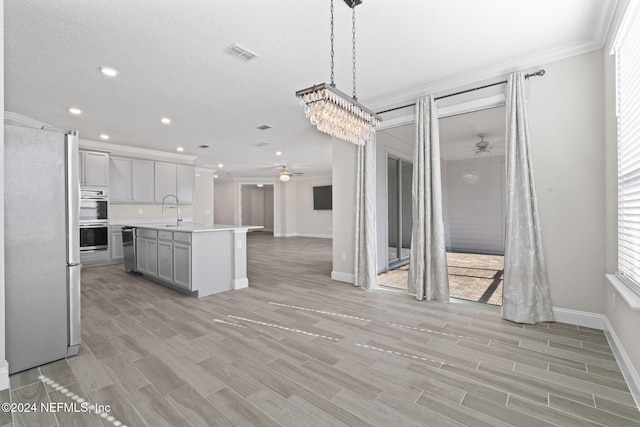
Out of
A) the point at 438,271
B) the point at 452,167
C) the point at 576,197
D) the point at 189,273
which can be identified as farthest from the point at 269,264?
the point at 576,197

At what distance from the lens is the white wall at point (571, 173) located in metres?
2.77

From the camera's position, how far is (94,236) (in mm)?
5938

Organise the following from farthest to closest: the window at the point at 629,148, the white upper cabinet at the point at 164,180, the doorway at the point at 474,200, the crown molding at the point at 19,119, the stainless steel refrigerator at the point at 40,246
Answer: the white upper cabinet at the point at 164,180 < the crown molding at the point at 19,119 < the doorway at the point at 474,200 < the stainless steel refrigerator at the point at 40,246 < the window at the point at 629,148

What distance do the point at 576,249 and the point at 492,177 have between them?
111 centimetres

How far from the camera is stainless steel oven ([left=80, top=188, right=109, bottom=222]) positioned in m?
5.86

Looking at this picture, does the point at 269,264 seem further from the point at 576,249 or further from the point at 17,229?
the point at 576,249

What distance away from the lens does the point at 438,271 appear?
365cm

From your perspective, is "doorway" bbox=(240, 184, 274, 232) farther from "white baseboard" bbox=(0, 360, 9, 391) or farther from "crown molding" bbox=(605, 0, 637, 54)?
"crown molding" bbox=(605, 0, 637, 54)

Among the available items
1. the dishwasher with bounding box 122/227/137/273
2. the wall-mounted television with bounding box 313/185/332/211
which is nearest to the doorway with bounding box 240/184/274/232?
the wall-mounted television with bounding box 313/185/332/211

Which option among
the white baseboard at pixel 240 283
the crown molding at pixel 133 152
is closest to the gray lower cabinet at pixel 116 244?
the crown molding at pixel 133 152

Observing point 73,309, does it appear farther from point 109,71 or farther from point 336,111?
point 336,111

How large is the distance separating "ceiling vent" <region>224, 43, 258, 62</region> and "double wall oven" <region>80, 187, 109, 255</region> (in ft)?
16.3

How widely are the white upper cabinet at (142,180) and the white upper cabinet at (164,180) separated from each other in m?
0.14

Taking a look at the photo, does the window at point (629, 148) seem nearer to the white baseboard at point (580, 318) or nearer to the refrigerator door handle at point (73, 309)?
the white baseboard at point (580, 318)
